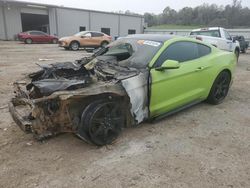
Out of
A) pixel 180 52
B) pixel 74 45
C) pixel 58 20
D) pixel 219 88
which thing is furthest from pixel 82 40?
pixel 180 52

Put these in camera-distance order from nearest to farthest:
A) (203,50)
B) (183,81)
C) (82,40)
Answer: (183,81) < (203,50) < (82,40)

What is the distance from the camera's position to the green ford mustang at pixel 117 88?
3.23m

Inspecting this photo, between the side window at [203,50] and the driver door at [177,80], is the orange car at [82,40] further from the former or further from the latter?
the driver door at [177,80]

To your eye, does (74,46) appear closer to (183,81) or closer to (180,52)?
(180,52)

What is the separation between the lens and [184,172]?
9.98 feet

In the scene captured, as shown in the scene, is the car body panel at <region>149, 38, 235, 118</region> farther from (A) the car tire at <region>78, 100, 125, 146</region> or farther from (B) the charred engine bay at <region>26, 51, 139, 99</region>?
(A) the car tire at <region>78, 100, 125, 146</region>

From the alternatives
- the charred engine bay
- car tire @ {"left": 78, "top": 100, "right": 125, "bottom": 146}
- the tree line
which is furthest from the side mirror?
the tree line

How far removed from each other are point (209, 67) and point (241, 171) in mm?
2365

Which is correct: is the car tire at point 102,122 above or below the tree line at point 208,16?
below

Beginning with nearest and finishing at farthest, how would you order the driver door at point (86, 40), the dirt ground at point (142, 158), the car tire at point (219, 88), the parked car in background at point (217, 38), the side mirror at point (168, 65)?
the dirt ground at point (142, 158), the side mirror at point (168, 65), the car tire at point (219, 88), the parked car in background at point (217, 38), the driver door at point (86, 40)

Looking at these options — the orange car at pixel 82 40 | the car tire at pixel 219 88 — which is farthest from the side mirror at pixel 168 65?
the orange car at pixel 82 40

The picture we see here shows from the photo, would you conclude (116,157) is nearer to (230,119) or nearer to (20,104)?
(20,104)

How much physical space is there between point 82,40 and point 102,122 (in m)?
16.0

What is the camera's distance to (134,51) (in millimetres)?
4410
